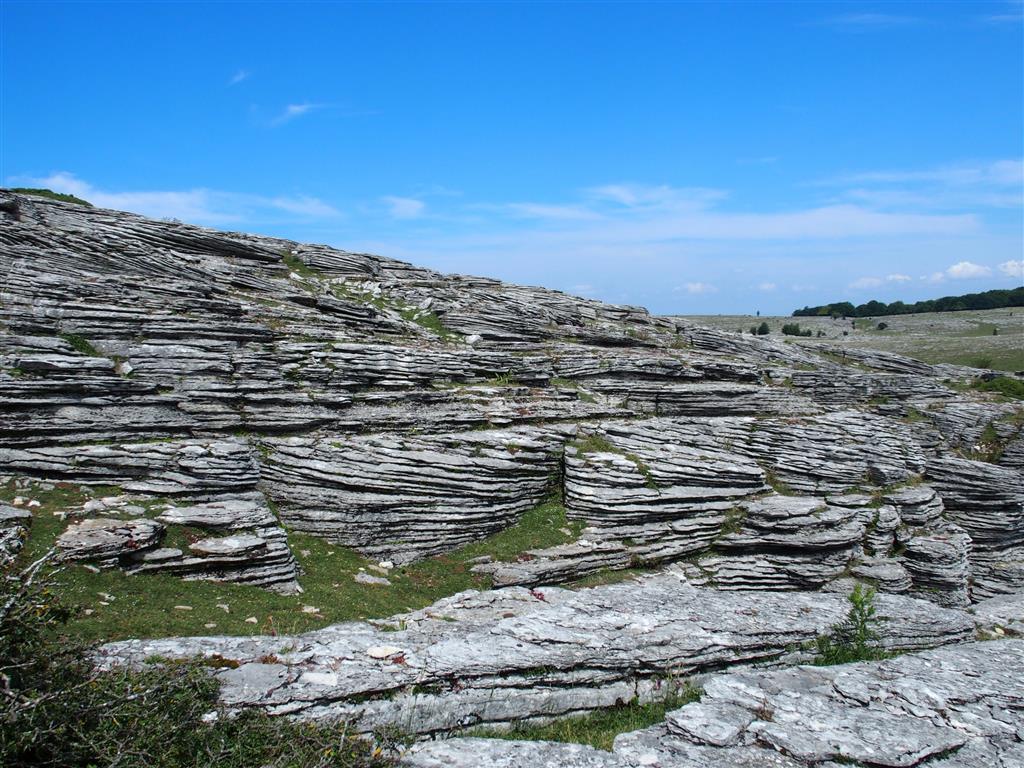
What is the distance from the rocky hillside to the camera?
1280cm

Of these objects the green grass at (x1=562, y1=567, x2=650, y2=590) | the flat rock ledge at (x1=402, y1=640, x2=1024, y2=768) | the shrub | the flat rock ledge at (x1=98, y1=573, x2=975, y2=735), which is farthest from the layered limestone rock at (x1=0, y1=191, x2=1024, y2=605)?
the flat rock ledge at (x1=402, y1=640, x2=1024, y2=768)

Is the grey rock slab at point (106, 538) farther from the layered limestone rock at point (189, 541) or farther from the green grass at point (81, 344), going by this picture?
the green grass at point (81, 344)

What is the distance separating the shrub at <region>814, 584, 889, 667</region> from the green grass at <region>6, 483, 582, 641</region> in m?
9.55

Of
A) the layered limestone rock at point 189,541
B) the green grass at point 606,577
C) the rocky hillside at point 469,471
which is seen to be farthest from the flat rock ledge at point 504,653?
the layered limestone rock at point 189,541

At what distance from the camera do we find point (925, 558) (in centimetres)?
2628

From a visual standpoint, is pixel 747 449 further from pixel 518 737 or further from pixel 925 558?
pixel 518 737

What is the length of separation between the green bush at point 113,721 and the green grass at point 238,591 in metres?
3.31

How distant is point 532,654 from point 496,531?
35.0ft

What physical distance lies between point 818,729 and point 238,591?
1449cm

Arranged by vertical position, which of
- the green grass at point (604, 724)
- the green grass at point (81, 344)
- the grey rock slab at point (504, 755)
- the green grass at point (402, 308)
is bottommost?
the green grass at point (604, 724)

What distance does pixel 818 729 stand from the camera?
11.3 meters

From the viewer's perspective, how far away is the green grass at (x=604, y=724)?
37.0 ft

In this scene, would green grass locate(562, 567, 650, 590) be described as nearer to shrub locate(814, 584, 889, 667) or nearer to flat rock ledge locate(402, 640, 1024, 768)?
shrub locate(814, 584, 889, 667)

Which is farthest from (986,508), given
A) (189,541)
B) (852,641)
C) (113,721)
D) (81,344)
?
Result: (81,344)
